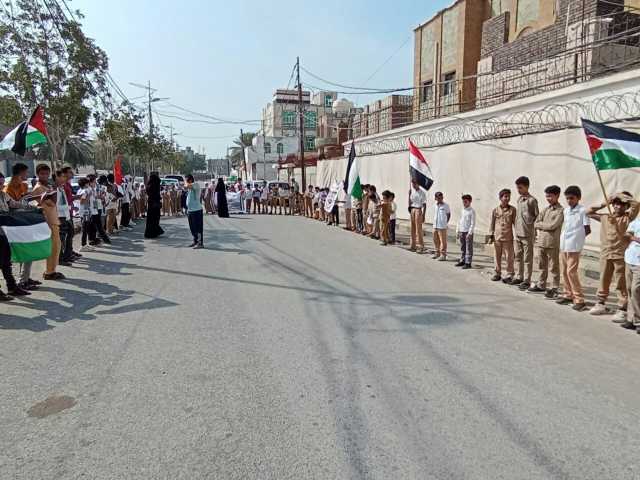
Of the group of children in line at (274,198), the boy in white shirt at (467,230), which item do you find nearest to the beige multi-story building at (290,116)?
the group of children in line at (274,198)

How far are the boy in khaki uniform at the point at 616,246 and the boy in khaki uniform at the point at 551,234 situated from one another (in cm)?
65

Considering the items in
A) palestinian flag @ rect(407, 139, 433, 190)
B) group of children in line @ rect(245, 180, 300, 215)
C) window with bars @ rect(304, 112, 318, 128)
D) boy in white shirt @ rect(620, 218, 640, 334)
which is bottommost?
boy in white shirt @ rect(620, 218, 640, 334)

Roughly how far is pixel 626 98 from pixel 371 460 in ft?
27.4

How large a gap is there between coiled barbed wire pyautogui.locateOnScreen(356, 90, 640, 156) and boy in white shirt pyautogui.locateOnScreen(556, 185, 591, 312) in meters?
1.86

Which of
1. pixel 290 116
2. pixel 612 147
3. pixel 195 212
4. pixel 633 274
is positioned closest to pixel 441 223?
pixel 612 147

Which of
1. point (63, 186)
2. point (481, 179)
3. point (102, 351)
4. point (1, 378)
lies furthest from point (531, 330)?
point (63, 186)

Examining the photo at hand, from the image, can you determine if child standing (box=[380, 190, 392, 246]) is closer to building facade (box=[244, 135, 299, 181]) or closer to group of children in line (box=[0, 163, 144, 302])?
group of children in line (box=[0, 163, 144, 302])

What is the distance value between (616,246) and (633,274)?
0.67 meters

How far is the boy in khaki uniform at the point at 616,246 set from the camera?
597 cm

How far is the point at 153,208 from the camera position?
44.2ft

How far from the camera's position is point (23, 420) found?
336 centimetres

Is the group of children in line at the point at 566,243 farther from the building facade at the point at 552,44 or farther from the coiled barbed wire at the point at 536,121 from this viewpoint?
the building facade at the point at 552,44

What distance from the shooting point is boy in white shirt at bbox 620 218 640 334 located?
5.40 m

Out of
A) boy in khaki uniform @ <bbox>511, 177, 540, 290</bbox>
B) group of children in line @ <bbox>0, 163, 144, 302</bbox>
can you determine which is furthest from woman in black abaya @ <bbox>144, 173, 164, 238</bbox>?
boy in khaki uniform @ <bbox>511, 177, 540, 290</bbox>
